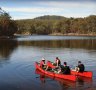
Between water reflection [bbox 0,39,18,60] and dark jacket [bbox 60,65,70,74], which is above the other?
dark jacket [bbox 60,65,70,74]

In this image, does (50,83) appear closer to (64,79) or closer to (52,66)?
(64,79)

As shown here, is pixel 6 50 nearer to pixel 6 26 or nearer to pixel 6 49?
pixel 6 49

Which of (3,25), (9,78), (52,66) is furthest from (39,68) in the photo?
(3,25)

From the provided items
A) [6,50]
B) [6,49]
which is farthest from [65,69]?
[6,49]

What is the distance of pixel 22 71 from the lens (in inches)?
1542

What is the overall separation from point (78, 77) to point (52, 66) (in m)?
6.83

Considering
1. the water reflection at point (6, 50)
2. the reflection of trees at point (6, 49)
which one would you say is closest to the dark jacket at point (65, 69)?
the water reflection at point (6, 50)

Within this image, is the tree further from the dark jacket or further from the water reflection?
the dark jacket

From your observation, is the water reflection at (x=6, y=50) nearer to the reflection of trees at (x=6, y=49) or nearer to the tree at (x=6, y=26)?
the reflection of trees at (x=6, y=49)

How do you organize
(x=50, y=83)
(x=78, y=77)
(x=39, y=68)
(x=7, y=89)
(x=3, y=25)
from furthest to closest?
1. (x=3, y=25)
2. (x=39, y=68)
3. (x=78, y=77)
4. (x=50, y=83)
5. (x=7, y=89)

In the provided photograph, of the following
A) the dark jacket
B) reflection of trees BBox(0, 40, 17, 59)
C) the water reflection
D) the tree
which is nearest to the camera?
the dark jacket

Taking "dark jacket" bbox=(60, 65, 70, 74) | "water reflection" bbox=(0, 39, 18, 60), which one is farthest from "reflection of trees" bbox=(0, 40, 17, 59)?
"dark jacket" bbox=(60, 65, 70, 74)

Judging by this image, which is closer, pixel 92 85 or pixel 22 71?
pixel 92 85

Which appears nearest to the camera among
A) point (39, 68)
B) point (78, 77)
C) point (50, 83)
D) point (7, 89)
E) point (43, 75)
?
point (7, 89)
